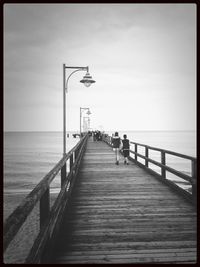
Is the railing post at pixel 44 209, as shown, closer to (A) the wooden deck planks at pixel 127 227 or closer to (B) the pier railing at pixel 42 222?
(B) the pier railing at pixel 42 222

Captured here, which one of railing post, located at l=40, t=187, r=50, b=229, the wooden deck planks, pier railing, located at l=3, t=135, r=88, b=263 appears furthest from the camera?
the wooden deck planks

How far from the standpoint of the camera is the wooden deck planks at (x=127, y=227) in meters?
3.81

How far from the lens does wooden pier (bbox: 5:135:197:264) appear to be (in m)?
3.71

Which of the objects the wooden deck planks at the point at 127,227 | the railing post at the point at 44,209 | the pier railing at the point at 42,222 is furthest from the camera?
the wooden deck planks at the point at 127,227

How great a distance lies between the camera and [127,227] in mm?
4875

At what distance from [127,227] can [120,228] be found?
0.14m

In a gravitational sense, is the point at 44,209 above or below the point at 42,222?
above

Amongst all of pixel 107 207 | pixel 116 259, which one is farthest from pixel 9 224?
pixel 107 207

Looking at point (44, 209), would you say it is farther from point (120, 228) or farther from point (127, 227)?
point (127, 227)

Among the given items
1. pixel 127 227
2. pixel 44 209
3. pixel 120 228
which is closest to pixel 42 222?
pixel 44 209

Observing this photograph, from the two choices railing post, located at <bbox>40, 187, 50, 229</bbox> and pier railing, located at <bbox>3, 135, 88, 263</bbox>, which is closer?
pier railing, located at <bbox>3, 135, 88, 263</bbox>

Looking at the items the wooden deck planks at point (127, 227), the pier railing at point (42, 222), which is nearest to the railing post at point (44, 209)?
the pier railing at point (42, 222)

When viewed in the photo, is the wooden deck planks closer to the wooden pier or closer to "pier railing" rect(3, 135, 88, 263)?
the wooden pier

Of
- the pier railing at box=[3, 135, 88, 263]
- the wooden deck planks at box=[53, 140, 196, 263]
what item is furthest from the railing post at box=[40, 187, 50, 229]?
the wooden deck planks at box=[53, 140, 196, 263]
